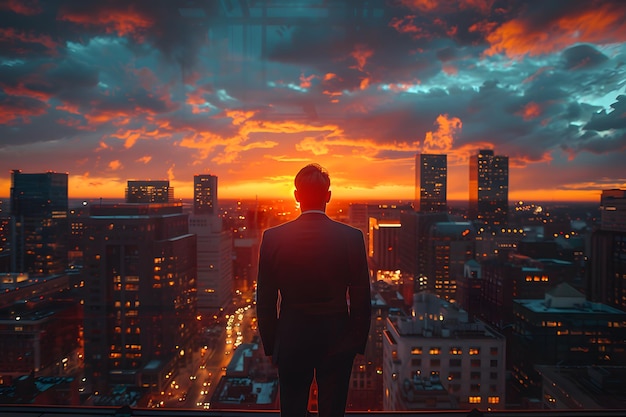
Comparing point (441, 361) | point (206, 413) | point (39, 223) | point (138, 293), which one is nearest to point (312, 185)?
point (206, 413)

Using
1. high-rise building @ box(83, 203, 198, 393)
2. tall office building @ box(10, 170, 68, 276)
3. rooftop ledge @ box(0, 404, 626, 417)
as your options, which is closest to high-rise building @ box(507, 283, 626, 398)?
rooftop ledge @ box(0, 404, 626, 417)

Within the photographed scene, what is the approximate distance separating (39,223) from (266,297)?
5691 millimetres

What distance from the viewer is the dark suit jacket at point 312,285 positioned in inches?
43.6

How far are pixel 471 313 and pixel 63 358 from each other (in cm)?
519

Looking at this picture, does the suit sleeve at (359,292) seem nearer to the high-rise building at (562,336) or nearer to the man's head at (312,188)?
the man's head at (312,188)

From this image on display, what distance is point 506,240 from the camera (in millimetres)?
12445

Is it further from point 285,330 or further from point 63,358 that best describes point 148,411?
point 63,358

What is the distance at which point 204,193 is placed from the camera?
27.1ft

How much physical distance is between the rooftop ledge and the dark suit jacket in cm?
80

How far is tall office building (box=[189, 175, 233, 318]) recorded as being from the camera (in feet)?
23.7

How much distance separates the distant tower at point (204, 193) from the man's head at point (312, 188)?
5192 mm

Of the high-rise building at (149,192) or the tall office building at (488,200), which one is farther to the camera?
the tall office building at (488,200)

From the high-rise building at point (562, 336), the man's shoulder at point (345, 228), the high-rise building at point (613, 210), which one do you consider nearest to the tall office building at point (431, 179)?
the high-rise building at point (613, 210)

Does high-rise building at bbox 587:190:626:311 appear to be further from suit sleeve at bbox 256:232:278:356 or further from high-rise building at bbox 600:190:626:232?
suit sleeve at bbox 256:232:278:356
